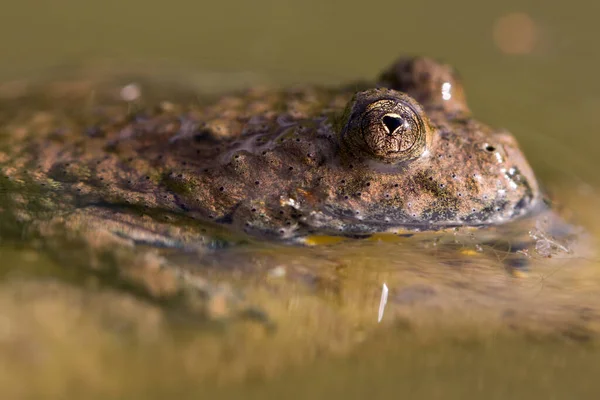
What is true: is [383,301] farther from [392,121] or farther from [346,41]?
[346,41]

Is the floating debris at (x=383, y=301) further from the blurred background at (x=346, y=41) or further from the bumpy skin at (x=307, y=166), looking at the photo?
the blurred background at (x=346, y=41)

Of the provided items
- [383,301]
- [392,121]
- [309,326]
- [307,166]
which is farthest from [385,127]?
[309,326]

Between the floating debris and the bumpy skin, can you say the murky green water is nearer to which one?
the floating debris

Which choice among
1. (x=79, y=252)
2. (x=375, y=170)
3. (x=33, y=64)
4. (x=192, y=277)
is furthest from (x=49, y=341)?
(x=33, y=64)

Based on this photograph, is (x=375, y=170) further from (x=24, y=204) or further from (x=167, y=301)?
(x=24, y=204)

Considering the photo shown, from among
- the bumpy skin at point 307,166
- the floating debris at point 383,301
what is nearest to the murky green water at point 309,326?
the floating debris at point 383,301

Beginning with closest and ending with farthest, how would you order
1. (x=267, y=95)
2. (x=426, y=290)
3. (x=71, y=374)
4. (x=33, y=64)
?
(x=71, y=374)
(x=426, y=290)
(x=267, y=95)
(x=33, y=64)

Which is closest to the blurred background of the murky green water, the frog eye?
the murky green water
